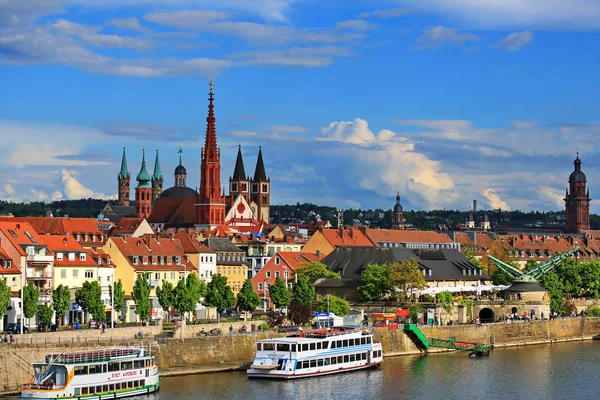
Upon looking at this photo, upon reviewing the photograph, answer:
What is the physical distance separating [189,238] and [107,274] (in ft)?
99.8

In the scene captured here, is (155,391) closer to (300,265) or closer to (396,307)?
(396,307)

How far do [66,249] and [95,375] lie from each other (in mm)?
35554

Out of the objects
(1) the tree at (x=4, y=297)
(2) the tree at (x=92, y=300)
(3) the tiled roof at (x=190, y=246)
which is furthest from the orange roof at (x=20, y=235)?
(3) the tiled roof at (x=190, y=246)

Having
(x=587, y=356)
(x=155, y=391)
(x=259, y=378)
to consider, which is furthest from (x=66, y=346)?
(x=587, y=356)

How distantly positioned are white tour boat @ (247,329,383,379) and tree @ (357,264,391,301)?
1113 inches

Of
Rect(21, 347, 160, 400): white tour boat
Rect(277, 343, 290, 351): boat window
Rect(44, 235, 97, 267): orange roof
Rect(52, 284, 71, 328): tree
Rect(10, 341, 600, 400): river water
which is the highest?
Rect(44, 235, 97, 267): orange roof

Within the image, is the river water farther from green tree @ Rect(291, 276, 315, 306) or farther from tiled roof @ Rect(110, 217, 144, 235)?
tiled roof @ Rect(110, 217, 144, 235)

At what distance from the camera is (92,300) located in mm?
98125

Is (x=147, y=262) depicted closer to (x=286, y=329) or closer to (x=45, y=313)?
(x=286, y=329)

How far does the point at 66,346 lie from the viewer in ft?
279

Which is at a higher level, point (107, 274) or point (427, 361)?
point (107, 274)

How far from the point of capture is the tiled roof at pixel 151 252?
408 feet

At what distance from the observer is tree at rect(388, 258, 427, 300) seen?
128 m

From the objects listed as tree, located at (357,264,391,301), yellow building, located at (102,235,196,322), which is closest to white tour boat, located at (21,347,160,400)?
yellow building, located at (102,235,196,322)
